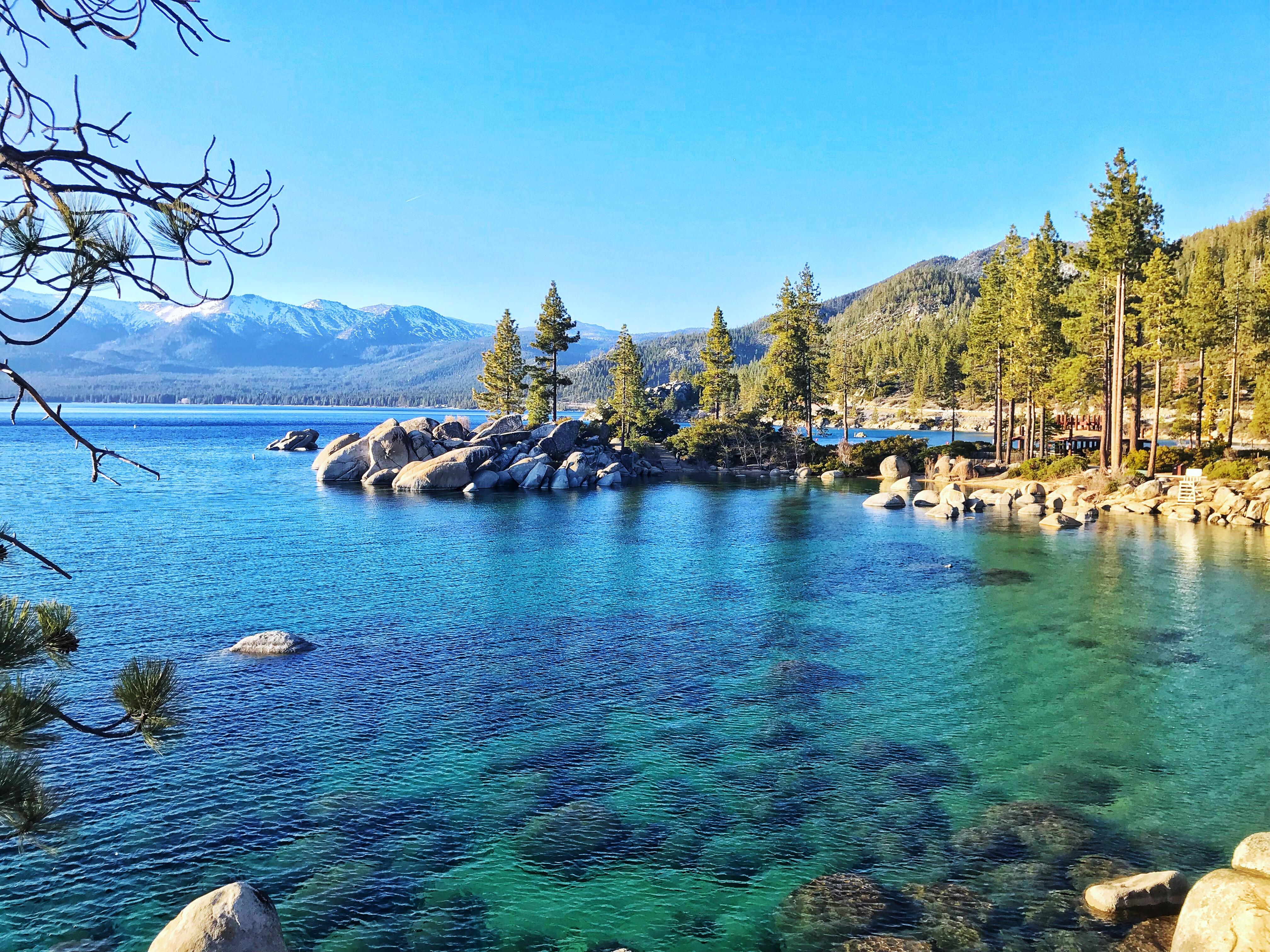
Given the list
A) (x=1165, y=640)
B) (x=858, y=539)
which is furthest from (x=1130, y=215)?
(x=1165, y=640)

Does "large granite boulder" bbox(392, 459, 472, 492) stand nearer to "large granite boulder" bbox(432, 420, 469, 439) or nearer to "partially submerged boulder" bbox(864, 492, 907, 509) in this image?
"large granite boulder" bbox(432, 420, 469, 439)

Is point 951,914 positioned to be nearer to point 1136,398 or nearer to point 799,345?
point 1136,398

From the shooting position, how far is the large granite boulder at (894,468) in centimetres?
6988

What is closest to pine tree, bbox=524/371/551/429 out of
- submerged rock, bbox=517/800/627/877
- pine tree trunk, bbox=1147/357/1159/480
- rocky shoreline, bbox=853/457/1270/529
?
rocky shoreline, bbox=853/457/1270/529

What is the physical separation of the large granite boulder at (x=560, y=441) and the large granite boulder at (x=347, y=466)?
16017 millimetres

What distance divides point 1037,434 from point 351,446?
2947 inches

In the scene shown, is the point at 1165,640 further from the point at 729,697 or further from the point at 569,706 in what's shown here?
the point at 569,706

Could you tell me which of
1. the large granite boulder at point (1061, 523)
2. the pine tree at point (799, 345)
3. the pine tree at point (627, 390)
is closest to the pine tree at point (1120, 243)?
the large granite boulder at point (1061, 523)

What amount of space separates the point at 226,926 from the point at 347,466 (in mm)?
63800

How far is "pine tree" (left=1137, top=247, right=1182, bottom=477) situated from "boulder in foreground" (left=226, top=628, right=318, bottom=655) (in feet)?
176

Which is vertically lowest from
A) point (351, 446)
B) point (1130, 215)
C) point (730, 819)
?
point (730, 819)

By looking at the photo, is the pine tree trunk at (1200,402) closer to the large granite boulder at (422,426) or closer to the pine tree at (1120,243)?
the pine tree at (1120,243)

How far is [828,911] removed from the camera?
1061cm

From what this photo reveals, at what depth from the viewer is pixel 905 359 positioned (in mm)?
172000
